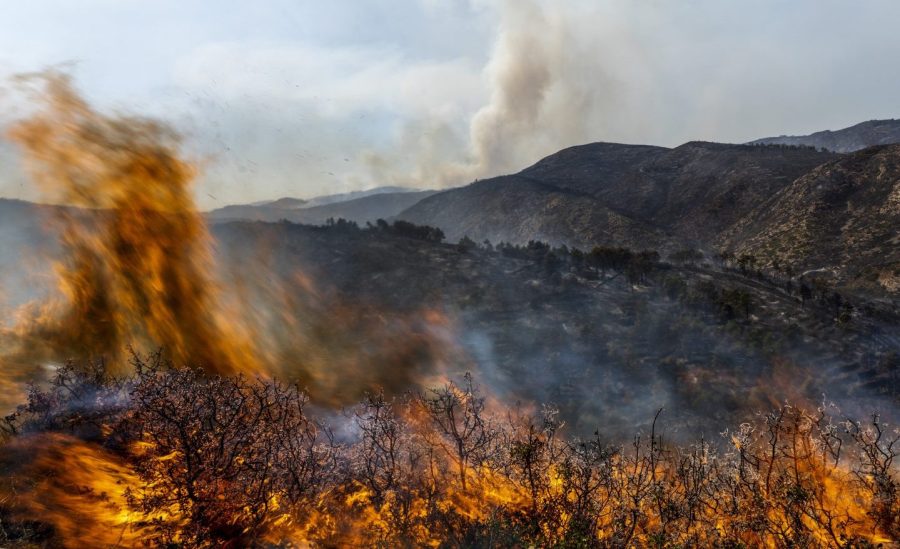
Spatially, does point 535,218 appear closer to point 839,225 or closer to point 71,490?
point 839,225

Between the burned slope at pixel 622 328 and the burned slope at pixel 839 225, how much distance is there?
11.8m

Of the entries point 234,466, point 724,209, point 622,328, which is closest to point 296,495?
point 234,466

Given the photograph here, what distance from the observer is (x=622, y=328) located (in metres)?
48.2

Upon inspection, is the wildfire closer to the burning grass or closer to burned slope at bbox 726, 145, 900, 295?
the burning grass

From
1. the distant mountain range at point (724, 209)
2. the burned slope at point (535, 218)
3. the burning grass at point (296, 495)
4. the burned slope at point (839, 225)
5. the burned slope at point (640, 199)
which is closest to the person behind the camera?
the burning grass at point (296, 495)

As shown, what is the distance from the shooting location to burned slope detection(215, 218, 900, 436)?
1382 inches

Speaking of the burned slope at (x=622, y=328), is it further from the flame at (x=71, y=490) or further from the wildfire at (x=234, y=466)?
the flame at (x=71, y=490)

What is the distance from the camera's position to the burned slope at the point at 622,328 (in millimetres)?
35094

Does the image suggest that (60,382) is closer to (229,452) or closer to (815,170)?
(229,452)

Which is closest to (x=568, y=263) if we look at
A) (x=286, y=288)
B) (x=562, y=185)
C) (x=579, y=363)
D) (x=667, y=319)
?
(x=667, y=319)

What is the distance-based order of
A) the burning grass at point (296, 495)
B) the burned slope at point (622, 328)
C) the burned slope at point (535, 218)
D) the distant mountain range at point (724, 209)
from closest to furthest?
the burning grass at point (296, 495) < the burned slope at point (622, 328) < the distant mountain range at point (724, 209) < the burned slope at point (535, 218)

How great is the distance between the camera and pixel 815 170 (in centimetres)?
9806

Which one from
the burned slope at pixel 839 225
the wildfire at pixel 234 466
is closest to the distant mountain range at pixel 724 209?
the burned slope at pixel 839 225

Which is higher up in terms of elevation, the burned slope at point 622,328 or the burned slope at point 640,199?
the burned slope at point 640,199
